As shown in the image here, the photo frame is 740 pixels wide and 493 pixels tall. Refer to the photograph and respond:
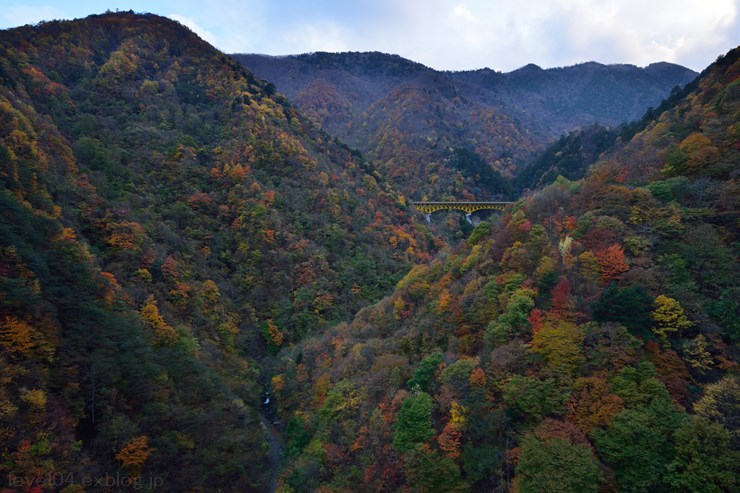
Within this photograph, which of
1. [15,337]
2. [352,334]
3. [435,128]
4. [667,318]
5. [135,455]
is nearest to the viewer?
[667,318]

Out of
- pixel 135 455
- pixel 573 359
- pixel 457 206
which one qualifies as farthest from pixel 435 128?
pixel 135 455

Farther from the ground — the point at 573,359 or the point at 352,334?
the point at 573,359

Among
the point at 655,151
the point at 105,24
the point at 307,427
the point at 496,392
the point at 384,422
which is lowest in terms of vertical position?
the point at 307,427

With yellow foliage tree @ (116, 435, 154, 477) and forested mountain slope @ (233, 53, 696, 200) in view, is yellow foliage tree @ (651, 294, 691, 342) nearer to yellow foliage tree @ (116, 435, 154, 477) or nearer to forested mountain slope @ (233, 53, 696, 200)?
yellow foliage tree @ (116, 435, 154, 477)

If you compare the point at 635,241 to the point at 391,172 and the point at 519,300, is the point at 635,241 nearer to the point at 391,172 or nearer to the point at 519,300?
the point at 519,300

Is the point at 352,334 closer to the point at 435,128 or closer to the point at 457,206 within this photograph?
the point at 457,206

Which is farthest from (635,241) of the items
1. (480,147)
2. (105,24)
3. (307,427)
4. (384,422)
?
(480,147)

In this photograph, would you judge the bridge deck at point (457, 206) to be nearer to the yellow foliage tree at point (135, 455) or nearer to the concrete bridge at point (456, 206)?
the concrete bridge at point (456, 206)
